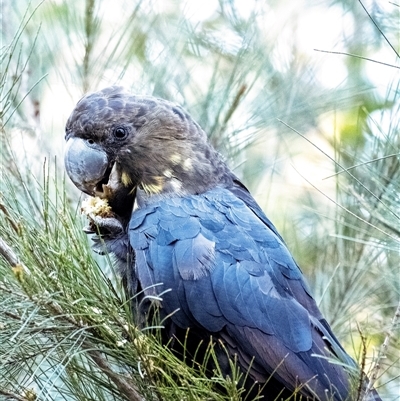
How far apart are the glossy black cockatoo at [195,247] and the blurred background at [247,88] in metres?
0.28

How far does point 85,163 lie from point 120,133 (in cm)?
15

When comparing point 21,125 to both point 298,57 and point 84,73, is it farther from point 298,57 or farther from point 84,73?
point 298,57

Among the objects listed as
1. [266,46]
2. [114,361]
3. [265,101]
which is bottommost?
[114,361]

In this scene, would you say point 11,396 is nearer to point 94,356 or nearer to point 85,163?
point 94,356

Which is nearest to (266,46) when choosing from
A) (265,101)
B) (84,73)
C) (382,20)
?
(265,101)

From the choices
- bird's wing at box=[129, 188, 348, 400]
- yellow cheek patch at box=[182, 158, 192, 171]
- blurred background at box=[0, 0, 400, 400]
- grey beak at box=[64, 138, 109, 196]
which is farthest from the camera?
blurred background at box=[0, 0, 400, 400]

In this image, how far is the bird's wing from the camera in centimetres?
195

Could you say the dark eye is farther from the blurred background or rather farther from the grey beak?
the blurred background

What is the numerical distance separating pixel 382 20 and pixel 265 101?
24.5 inches

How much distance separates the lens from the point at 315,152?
12.1 feet

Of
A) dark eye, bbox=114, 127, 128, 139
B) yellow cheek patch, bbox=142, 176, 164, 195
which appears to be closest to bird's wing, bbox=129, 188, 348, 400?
yellow cheek patch, bbox=142, 176, 164, 195

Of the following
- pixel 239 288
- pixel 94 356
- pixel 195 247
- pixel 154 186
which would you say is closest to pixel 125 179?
pixel 154 186

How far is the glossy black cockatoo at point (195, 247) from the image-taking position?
196cm

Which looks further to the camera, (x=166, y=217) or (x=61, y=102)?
(x=61, y=102)
